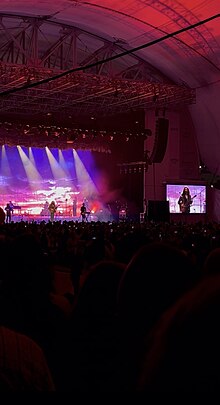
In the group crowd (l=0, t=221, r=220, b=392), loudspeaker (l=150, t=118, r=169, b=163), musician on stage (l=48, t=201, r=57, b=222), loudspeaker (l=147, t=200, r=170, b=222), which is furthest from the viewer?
musician on stage (l=48, t=201, r=57, b=222)

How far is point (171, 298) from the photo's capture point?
2125 mm

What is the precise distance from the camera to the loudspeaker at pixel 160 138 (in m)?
26.9

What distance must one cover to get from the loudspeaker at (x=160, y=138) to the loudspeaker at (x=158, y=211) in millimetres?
2820

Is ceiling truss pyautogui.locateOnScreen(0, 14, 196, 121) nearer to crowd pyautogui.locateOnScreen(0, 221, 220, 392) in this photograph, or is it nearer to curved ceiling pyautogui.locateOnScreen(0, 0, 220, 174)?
curved ceiling pyautogui.locateOnScreen(0, 0, 220, 174)

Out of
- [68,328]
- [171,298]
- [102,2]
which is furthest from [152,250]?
[102,2]

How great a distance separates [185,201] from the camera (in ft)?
94.6

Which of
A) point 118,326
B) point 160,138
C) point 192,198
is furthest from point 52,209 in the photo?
point 118,326

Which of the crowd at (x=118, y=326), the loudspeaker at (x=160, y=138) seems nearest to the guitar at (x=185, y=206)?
the loudspeaker at (x=160, y=138)

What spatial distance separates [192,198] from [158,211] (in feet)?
14.7

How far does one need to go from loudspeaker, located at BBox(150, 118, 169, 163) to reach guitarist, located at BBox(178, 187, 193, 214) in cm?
249

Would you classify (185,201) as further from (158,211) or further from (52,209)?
(52,209)

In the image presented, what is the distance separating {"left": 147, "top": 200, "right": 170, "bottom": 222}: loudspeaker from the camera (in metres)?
25.0

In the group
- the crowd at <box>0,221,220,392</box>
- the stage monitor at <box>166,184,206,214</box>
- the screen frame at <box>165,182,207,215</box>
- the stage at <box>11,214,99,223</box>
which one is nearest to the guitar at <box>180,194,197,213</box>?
the stage monitor at <box>166,184,206,214</box>

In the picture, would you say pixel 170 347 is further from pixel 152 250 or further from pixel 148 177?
pixel 148 177
